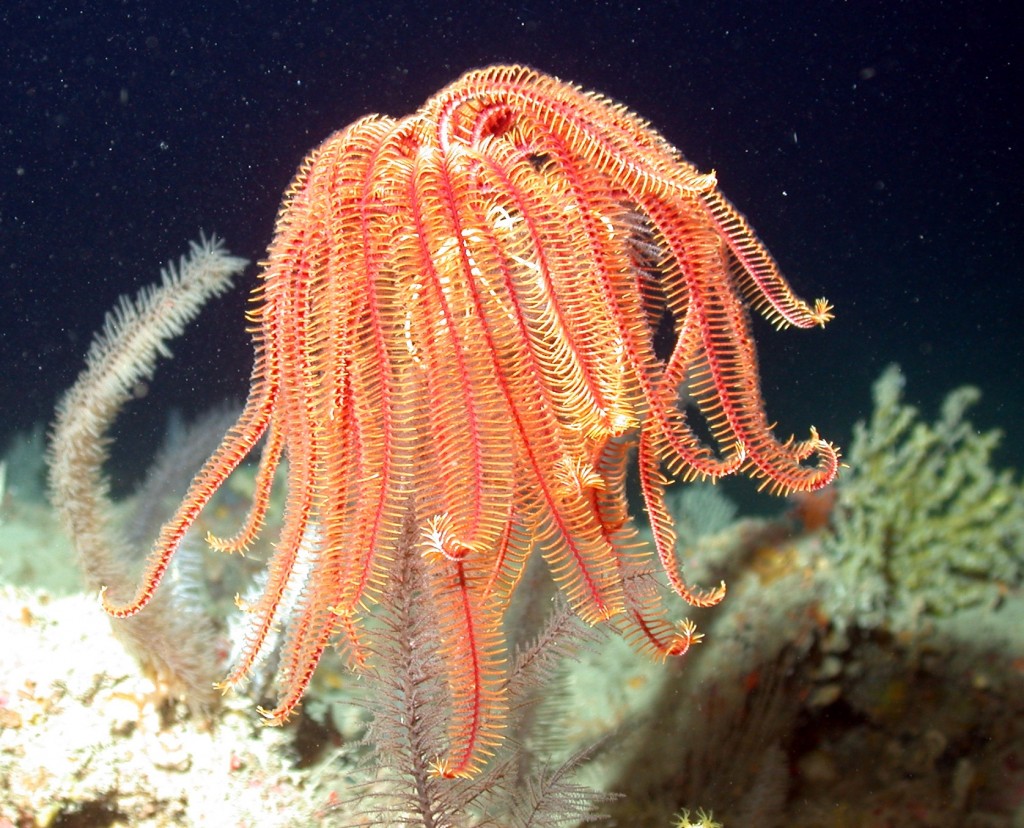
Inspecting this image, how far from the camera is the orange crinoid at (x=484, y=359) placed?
170cm

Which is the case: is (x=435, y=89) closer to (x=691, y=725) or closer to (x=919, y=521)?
(x=919, y=521)

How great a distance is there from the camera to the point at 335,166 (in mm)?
1799

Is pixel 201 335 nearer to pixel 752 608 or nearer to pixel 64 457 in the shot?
pixel 64 457

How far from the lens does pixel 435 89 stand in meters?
8.26

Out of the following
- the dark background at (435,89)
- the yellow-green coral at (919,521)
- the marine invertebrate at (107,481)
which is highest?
the dark background at (435,89)

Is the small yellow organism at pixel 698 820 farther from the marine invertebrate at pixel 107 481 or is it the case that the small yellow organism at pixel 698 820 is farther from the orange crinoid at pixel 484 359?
the marine invertebrate at pixel 107 481

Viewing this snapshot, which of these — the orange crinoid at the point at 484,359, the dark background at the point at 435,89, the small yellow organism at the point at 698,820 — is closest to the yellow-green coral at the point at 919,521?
the small yellow organism at the point at 698,820

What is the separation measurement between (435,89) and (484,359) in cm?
766

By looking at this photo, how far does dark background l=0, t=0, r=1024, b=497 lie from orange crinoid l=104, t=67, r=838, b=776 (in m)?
7.07

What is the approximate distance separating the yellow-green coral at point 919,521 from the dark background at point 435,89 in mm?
4898

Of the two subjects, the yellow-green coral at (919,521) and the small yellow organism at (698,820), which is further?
the yellow-green coral at (919,521)

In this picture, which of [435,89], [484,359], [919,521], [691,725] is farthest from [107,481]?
[435,89]

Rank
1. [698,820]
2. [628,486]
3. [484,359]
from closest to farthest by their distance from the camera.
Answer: [484,359]
[698,820]
[628,486]

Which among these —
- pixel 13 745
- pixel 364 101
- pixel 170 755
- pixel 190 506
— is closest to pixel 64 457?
pixel 13 745
